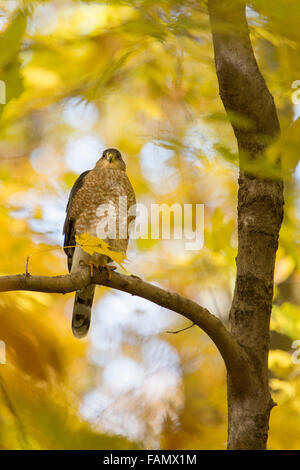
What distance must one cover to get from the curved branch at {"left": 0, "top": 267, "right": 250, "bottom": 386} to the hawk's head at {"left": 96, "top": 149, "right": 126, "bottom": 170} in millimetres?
2236

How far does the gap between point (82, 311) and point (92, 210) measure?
0.98 meters

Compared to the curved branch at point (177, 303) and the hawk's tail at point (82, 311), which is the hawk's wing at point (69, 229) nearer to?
the hawk's tail at point (82, 311)

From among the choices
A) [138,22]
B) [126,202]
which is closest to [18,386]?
[138,22]

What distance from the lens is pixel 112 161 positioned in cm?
497

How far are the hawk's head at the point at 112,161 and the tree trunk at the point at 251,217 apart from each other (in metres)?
2.02

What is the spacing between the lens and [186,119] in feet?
15.1

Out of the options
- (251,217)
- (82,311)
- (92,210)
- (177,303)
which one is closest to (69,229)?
(92,210)

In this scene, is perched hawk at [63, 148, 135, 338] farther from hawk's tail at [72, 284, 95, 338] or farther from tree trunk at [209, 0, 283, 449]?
tree trunk at [209, 0, 283, 449]

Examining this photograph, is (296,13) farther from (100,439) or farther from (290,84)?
(100,439)

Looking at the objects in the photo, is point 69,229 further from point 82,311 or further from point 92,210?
point 82,311

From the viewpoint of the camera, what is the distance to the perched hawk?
4.46 m

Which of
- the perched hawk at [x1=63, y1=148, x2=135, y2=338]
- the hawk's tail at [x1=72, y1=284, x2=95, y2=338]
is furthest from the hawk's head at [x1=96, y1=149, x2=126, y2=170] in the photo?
the hawk's tail at [x1=72, y1=284, x2=95, y2=338]

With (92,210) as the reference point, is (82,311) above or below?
below

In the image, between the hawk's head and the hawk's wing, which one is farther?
the hawk's head
